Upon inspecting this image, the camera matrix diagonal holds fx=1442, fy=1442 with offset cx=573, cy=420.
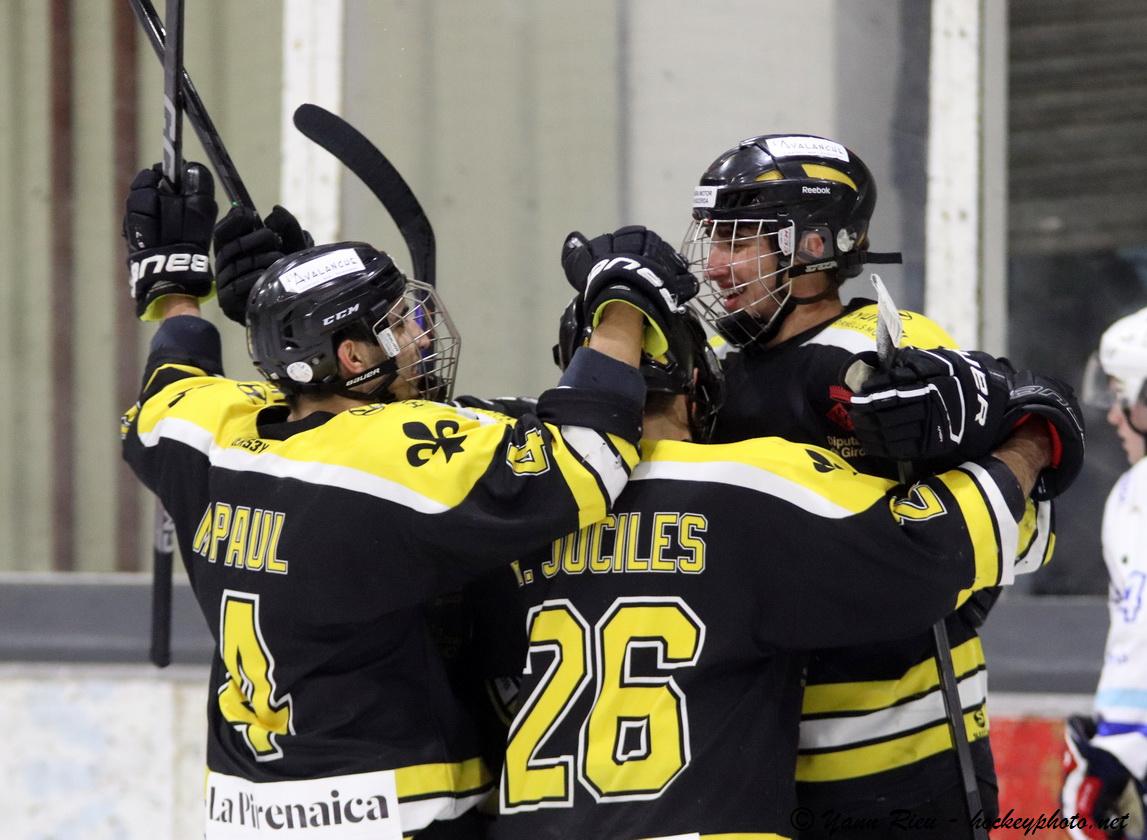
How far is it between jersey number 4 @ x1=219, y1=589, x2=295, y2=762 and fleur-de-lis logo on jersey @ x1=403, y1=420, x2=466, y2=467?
336mm

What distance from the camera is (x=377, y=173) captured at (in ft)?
9.18

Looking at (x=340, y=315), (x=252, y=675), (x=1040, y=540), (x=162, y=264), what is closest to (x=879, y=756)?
(x=1040, y=540)

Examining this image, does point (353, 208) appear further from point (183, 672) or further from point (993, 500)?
point (993, 500)

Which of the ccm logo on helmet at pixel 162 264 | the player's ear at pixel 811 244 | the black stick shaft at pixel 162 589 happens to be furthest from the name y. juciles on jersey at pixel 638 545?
the black stick shaft at pixel 162 589

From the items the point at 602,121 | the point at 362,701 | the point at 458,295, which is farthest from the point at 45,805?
the point at 602,121

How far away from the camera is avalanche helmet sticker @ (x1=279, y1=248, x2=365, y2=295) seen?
85.7 inches

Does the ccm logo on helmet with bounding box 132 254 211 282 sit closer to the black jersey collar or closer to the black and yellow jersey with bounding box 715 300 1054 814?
the black jersey collar

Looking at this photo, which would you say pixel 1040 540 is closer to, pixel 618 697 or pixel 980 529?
pixel 980 529

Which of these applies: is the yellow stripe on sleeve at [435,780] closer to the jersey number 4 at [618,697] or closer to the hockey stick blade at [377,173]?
the jersey number 4 at [618,697]

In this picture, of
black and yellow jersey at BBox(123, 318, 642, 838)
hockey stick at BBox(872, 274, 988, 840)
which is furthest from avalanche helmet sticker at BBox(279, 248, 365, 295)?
hockey stick at BBox(872, 274, 988, 840)

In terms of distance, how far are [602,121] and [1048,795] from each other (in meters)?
2.22

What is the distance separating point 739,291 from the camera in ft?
7.56

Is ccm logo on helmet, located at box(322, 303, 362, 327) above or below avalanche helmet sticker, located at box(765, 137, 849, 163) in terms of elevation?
below

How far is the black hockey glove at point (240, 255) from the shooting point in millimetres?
2553
